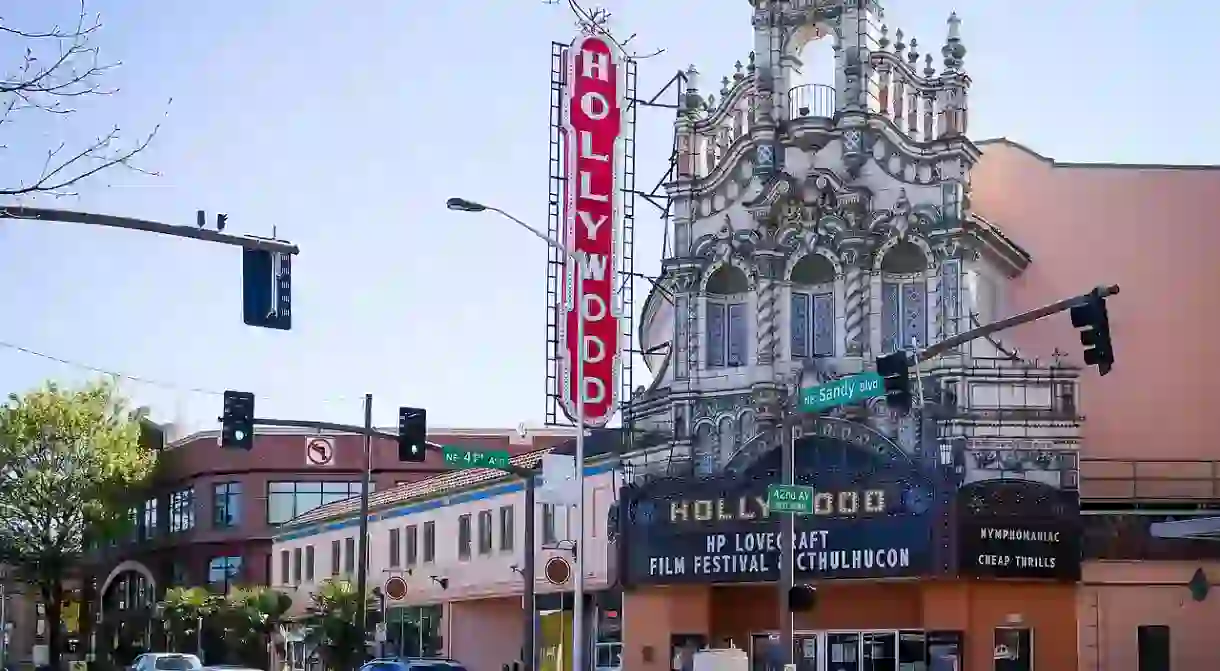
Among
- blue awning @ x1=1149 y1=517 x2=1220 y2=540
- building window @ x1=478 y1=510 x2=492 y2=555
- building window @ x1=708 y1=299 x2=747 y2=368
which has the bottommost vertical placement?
building window @ x1=478 y1=510 x2=492 y2=555

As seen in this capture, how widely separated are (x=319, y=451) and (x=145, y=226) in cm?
5899

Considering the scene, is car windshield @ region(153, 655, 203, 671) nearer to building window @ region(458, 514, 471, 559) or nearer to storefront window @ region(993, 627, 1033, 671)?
building window @ region(458, 514, 471, 559)

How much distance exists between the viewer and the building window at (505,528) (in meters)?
48.4


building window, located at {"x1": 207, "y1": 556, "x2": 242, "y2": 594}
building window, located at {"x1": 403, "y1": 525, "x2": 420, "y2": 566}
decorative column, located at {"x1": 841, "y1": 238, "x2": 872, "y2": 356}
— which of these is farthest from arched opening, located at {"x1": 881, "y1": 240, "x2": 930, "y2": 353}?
building window, located at {"x1": 207, "y1": 556, "x2": 242, "y2": 594}

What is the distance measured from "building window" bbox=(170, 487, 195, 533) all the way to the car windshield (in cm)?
3488

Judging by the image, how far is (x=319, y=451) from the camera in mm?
76312

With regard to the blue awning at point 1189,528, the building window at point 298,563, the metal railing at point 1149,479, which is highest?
the metal railing at point 1149,479

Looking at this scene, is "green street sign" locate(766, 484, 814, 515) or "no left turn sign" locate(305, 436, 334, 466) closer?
"green street sign" locate(766, 484, 814, 515)

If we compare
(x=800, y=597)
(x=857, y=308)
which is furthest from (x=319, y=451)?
(x=800, y=597)

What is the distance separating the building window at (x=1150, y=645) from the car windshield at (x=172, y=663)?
24.3 meters

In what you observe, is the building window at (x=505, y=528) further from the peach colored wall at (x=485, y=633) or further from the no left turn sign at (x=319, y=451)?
the no left turn sign at (x=319, y=451)

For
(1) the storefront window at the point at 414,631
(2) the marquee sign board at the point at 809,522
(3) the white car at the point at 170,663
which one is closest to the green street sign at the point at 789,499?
(2) the marquee sign board at the point at 809,522

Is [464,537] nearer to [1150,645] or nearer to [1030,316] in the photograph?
[1150,645]

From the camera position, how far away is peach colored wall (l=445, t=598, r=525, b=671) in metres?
49.9
